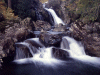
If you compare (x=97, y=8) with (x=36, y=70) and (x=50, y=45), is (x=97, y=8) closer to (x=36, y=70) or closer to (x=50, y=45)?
(x=50, y=45)

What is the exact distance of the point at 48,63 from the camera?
6434mm

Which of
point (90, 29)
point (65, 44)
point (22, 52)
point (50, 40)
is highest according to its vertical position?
point (90, 29)

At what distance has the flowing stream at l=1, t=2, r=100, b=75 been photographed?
17.9ft

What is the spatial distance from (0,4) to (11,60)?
31.4ft

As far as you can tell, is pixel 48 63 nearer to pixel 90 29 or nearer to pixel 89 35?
pixel 89 35

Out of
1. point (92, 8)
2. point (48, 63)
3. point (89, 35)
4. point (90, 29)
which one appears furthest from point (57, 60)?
point (92, 8)

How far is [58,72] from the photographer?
5.35 meters

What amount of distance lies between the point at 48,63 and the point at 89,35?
4519 mm

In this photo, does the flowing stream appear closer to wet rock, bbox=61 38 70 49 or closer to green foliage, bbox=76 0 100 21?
wet rock, bbox=61 38 70 49

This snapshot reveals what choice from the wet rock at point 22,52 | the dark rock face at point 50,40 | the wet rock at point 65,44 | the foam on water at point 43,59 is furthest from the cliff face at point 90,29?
the wet rock at point 22,52

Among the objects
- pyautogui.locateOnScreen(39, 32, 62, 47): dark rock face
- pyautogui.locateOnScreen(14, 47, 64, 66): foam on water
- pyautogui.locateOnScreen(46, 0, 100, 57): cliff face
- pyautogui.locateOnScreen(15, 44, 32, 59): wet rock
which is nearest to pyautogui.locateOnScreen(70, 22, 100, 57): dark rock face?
pyautogui.locateOnScreen(46, 0, 100, 57): cliff face

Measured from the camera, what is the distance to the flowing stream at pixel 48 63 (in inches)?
215

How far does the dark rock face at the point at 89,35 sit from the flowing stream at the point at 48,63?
0.53 meters

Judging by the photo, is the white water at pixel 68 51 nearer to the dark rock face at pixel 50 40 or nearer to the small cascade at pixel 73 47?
the small cascade at pixel 73 47
